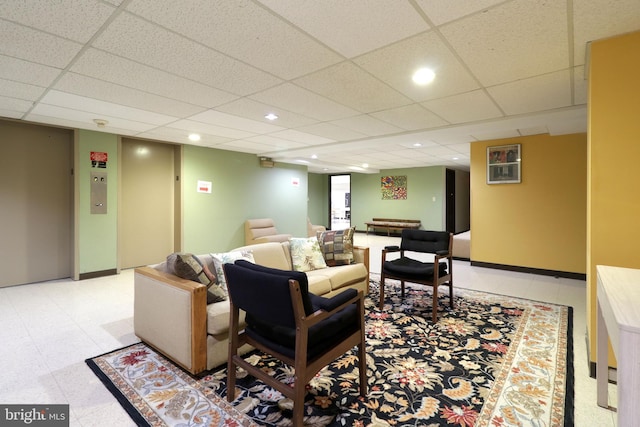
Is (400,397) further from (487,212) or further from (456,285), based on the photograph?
(487,212)

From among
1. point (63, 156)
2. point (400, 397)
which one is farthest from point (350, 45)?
point (63, 156)

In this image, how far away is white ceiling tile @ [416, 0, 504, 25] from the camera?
1.67 metres

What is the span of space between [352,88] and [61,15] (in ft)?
7.10

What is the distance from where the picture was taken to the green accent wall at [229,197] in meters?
6.14

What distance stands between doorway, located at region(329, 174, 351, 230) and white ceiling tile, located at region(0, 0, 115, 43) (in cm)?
1069

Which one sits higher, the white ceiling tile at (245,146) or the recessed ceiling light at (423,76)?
the white ceiling tile at (245,146)

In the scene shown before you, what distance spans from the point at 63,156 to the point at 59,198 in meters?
0.67

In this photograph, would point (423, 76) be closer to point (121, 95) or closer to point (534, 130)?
point (121, 95)

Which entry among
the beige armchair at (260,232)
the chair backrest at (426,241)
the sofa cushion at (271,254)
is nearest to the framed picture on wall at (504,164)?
the chair backrest at (426,241)

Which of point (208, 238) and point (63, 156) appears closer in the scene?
point (63, 156)

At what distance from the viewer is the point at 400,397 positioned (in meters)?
1.98

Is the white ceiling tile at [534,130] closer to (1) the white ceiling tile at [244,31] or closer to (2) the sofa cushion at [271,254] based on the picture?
(1) the white ceiling tile at [244,31]

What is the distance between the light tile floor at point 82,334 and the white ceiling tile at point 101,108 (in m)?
2.34

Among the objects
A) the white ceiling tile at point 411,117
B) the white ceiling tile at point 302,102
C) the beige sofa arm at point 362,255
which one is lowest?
the beige sofa arm at point 362,255
